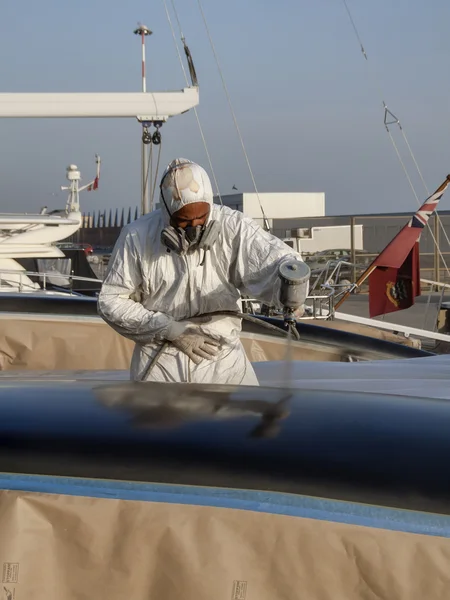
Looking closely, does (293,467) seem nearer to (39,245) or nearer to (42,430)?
(42,430)

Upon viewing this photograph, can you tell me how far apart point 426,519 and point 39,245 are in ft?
43.6

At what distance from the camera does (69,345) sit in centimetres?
766

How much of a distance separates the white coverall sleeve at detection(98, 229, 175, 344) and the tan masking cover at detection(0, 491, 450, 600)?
4.48ft

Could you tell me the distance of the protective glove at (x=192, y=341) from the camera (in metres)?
3.41

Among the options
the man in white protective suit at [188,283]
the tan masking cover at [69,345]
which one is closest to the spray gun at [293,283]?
the man in white protective suit at [188,283]

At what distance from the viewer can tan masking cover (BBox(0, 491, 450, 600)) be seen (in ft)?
6.57

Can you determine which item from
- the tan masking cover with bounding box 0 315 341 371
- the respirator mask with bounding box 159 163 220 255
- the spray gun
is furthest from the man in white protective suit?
the tan masking cover with bounding box 0 315 341 371

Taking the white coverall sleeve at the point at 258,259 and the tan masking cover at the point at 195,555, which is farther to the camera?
the white coverall sleeve at the point at 258,259

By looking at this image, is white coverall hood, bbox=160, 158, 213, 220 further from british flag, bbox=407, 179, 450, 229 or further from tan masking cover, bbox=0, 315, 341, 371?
british flag, bbox=407, 179, 450, 229

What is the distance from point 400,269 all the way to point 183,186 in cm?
679

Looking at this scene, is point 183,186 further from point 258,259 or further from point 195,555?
point 195,555

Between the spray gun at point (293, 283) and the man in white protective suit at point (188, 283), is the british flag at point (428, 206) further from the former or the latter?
the spray gun at point (293, 283)

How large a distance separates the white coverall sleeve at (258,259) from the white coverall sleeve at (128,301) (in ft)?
1.09

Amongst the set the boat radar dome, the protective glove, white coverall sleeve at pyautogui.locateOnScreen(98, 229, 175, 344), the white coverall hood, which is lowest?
the protective glove
